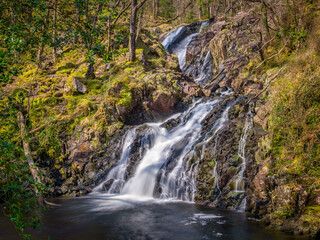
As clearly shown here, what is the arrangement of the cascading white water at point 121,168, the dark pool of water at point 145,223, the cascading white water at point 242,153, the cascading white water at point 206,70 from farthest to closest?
the cascading white water at point 206,70
the cascading white water at point 121,168
the cascading white water at point 242,153
the dark pool of water at point 145,223

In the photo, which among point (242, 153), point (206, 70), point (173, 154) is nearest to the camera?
point (242, 153)

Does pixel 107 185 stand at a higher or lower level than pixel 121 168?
lower

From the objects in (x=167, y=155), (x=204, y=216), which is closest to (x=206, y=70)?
(x=167, y=155)

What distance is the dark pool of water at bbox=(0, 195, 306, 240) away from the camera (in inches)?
273

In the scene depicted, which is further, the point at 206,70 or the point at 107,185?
the point at 206,70

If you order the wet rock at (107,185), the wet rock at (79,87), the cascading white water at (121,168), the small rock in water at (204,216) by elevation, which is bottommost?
the small rock in water at (204,216)

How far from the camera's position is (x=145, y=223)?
8.02 meters

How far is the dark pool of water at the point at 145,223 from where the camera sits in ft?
22.7

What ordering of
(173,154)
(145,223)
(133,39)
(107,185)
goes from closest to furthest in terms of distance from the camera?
(145,223)
(173,154)
(107,185)
(133,39)

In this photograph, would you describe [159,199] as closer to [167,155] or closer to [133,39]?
[167,155]

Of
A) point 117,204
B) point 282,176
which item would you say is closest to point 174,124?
point 117,204

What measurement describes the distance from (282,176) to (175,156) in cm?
548

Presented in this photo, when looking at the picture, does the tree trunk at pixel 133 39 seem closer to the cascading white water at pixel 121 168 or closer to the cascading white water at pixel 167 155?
the cascading white water at pixel 167 155

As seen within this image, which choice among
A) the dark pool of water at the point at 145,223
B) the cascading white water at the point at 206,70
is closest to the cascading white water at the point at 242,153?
the dark pool of water at the point at 145,223
